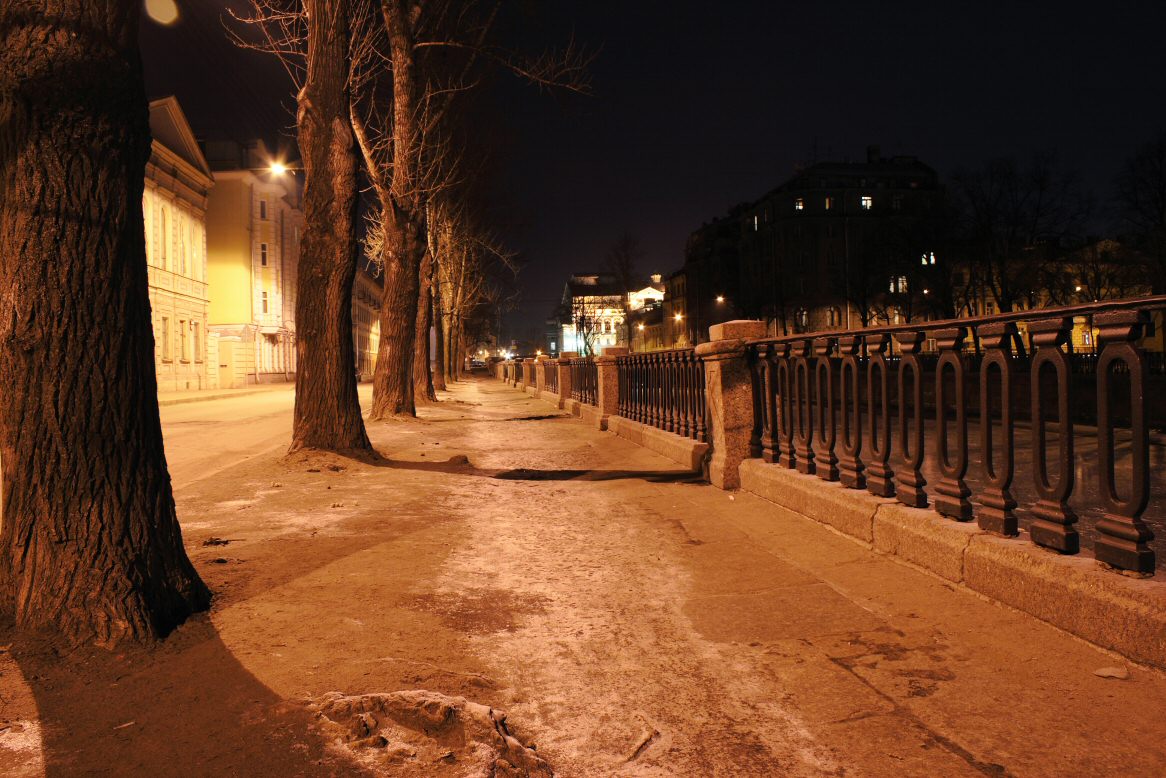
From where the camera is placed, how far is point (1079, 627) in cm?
328

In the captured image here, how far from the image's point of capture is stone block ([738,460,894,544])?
203 inches

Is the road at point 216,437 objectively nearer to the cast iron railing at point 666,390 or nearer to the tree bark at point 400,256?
the tree bark at point 400,256

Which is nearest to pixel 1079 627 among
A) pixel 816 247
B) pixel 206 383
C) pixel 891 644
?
pixel 891 644

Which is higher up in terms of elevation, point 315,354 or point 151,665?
point 315,354

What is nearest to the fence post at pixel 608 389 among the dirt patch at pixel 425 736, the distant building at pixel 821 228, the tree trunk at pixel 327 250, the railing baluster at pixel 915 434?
the tree trunk at pixel 327 250

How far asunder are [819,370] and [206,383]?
1847 inches

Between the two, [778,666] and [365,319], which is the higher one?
[365,319]

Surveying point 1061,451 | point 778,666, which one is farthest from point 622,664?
point 1061,451

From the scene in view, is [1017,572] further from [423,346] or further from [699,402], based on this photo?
[423,346]

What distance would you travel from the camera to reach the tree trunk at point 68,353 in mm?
3400

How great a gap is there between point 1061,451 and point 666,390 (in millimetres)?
6971

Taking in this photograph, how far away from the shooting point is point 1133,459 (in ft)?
10.1

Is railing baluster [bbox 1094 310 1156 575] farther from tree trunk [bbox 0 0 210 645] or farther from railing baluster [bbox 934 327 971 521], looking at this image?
tree trunk [bbox 0 0 210 645]

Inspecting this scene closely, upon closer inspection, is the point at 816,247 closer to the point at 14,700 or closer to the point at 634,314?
the point at 634,314
